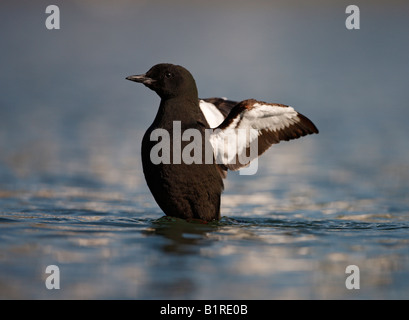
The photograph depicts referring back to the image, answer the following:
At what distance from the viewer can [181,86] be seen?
8.83m

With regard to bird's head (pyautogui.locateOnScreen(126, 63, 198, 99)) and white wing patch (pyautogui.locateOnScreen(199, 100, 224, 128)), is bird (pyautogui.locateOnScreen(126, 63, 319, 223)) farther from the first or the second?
white wing patch (pyautogui.locateOnScreen(199, 100, 224, 128))

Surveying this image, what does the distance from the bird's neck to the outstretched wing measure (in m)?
0.39

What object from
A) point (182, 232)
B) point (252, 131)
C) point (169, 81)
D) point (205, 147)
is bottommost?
point (182, 232)

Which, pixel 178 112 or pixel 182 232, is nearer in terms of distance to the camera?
pixel 182 232

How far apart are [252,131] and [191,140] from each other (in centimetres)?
122

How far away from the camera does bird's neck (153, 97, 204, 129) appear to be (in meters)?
8.58

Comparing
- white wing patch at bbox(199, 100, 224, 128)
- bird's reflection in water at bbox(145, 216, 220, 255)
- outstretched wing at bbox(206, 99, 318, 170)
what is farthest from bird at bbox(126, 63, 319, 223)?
white wing patch at bbox(199, 100, 224, 128)

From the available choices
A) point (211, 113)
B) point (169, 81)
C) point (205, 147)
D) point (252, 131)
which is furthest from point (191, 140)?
point (211, 113)

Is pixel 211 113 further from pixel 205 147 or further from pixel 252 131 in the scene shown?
pixel 205 147

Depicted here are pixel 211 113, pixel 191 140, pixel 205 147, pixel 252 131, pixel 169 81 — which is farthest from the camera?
pixel 211 113

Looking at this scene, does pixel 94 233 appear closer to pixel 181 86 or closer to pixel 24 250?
pixel 24 250

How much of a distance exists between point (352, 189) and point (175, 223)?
172 inches

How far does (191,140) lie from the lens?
8438 mm
